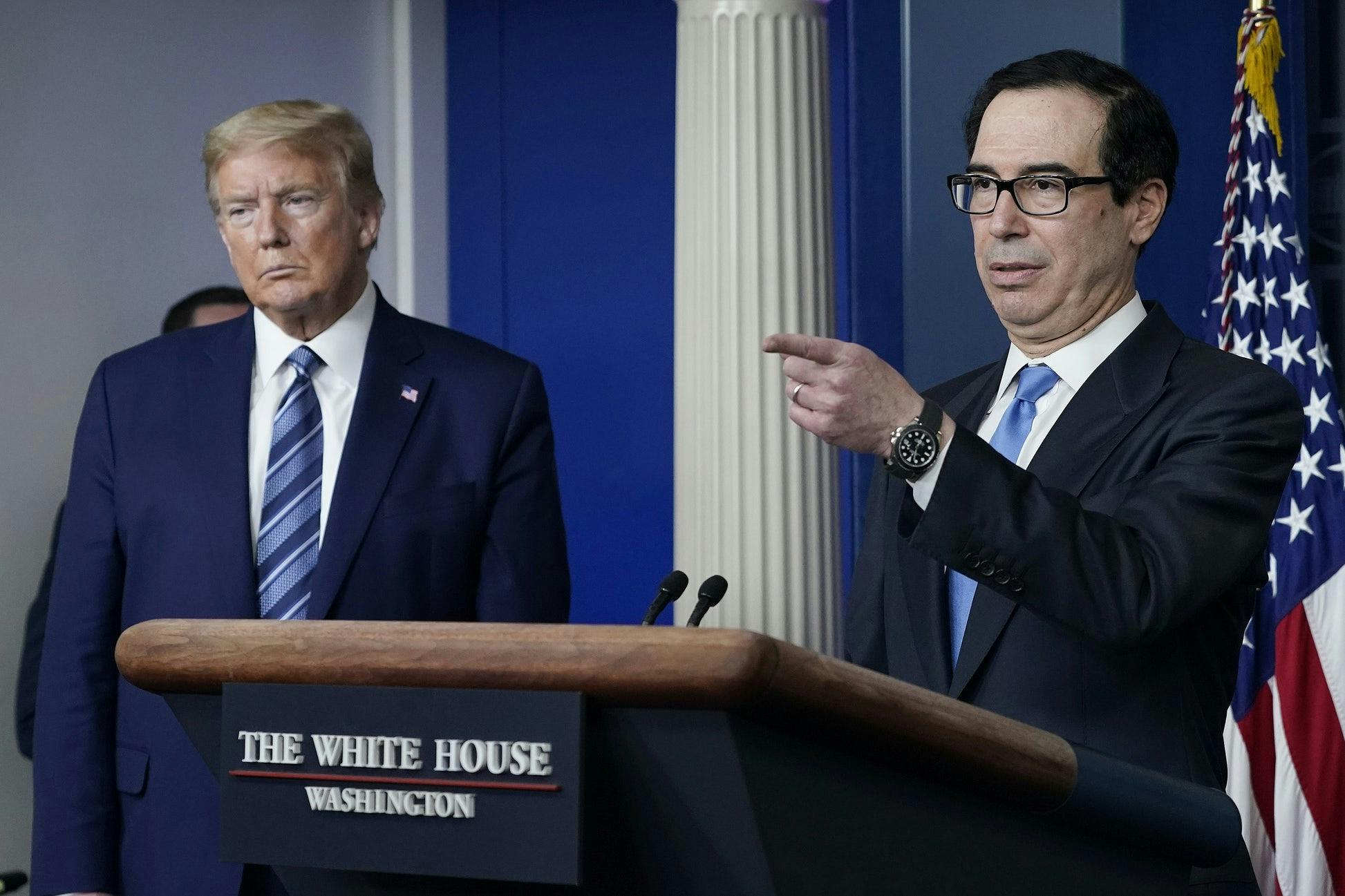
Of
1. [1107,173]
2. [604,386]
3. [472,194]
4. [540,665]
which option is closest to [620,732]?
[540,665]

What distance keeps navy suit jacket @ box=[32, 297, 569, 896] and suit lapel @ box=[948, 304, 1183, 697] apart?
0.80 meters

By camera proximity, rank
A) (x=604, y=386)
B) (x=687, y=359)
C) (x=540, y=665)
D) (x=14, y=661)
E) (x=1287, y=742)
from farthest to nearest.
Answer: (x=604, y=386)
(x=14, y=661)
(x=687, y=359)
(x=1287, y=742)
(x=540, y=665)

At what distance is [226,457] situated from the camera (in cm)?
215

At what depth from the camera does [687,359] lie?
346cm

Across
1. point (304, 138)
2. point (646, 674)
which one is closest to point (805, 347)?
point (646, 674)

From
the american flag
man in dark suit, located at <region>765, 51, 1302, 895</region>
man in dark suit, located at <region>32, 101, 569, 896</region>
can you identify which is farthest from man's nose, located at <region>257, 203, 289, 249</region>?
the american flag

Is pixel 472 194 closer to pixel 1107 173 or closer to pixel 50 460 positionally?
pixel 50 460

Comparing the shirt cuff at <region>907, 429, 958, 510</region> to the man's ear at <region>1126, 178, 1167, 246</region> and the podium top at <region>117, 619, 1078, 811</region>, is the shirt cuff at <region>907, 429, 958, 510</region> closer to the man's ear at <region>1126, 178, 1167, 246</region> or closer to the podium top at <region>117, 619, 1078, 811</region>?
the podium top at <region>117, 619, 1078, 811</region>

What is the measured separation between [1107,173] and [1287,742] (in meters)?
1.69

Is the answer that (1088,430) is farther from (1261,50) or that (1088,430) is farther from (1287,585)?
(1261,50)

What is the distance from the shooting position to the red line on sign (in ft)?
3.01

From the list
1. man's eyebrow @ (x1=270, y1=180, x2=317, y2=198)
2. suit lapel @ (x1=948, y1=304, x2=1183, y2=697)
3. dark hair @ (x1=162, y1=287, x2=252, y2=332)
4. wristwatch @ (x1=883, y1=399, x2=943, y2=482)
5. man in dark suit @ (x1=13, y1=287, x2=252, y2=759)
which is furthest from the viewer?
dark hair @ (x1=162, y1=287, x2=252, y2=332)

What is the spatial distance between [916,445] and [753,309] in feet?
7.09

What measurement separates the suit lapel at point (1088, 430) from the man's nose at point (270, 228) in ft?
3.78
